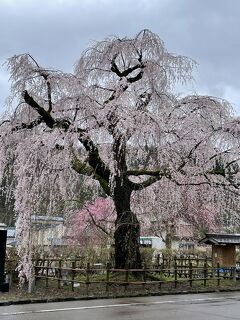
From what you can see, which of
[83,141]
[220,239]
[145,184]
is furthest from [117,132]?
[220,239]

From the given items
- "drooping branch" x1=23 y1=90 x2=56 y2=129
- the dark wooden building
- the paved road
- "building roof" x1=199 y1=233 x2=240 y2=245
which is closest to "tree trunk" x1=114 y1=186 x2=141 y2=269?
the paved road

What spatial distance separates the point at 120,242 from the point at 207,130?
5148mm

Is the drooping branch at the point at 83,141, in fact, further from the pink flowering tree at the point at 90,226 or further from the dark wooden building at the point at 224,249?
the dark wooden building at the point at 224,249

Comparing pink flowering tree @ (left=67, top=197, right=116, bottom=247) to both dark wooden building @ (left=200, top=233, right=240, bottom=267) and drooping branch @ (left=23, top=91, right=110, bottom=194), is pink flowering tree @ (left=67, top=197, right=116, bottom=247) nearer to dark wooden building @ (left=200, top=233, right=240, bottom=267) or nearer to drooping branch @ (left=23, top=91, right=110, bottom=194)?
dark wooden building @ (left=200, top=233, right=240, bottom=267)

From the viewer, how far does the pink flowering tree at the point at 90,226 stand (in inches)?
895

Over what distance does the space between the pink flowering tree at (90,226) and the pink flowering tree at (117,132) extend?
18.8 feet

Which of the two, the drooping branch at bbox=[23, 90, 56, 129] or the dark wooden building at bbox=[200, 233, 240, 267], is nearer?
the drooping branch at bbox=[23, 90, 56, 129]

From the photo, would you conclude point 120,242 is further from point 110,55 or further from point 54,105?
point 110,55

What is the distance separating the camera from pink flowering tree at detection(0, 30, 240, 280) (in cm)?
1498

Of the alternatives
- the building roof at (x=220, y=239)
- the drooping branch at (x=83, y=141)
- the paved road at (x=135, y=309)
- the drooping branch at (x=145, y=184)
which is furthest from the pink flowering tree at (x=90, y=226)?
the paved road at (x=135, y=309)

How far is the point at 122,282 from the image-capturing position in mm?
15289

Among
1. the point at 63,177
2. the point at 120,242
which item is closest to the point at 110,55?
the point at 63,177

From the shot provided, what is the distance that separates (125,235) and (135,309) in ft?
17.3

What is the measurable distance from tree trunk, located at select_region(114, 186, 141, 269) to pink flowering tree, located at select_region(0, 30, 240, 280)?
0.04m
